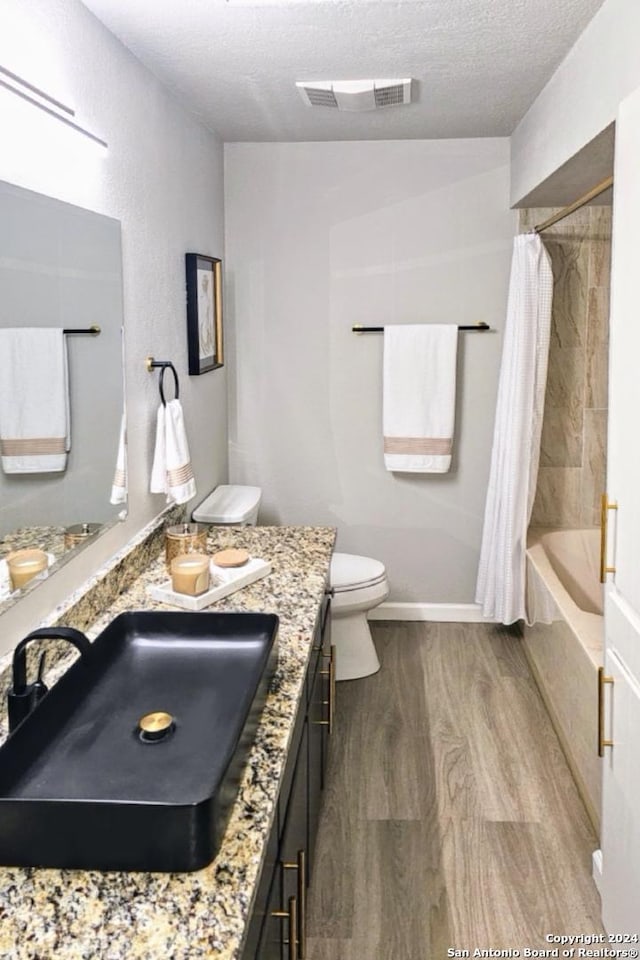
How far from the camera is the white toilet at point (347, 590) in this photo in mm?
3521

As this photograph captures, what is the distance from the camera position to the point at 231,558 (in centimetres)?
257

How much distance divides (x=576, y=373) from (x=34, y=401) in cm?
281

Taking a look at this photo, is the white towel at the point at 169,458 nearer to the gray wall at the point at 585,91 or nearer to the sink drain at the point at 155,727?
the sink drain at the point at 155,727

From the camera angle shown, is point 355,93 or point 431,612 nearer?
point 355,93

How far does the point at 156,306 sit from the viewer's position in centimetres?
290

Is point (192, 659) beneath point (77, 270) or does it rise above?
beneath

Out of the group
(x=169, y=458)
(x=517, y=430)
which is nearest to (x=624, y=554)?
(x=169, y=458)

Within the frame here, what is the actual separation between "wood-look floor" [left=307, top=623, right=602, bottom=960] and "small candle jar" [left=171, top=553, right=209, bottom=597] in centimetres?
88

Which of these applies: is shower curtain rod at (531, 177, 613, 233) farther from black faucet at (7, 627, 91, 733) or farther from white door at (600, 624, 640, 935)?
black faucet at (7, 627, 91, 733)

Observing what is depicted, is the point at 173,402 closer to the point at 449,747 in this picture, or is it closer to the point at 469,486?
the point at 449,747

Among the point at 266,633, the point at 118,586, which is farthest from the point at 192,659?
the point at 118,586

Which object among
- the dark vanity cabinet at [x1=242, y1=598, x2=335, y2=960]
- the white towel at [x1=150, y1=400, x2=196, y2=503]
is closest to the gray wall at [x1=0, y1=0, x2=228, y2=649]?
the white towel at [x1=150, y1=400, x2=196, y2=503]

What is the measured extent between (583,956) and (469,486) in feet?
7.89

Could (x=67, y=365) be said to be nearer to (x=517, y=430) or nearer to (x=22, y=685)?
(x=22, y=685)
